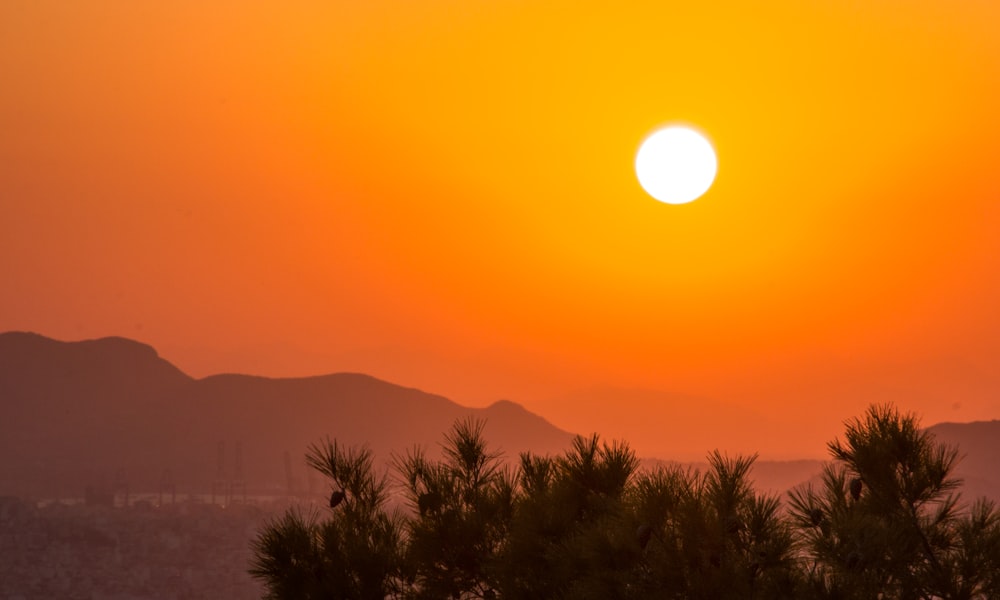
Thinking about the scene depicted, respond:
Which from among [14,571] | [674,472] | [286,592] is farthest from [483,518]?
[14,571]

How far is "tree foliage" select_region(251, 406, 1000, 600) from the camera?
11820mm

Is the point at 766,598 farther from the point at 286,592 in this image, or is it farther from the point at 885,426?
the point at 286,592

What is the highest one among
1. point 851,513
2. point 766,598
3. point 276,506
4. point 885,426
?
point 276,506

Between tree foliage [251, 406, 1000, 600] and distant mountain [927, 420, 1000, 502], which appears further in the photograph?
distant mountain [927, 420, 1000, 502]

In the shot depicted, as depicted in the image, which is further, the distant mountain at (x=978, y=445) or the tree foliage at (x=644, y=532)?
the distant mountain at (x=978, y=445)

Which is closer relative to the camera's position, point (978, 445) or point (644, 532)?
point (644, 532)

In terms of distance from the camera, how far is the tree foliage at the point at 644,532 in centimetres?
1182

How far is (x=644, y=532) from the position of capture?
39.7 feet

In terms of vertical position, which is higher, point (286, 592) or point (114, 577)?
point (114, 577)

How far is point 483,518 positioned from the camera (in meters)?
16.1

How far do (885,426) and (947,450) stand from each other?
71 centimetres

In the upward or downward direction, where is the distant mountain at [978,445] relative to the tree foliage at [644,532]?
upward

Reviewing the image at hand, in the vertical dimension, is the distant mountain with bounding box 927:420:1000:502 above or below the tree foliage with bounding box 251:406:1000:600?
above

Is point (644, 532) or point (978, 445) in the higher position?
point (978, 445)
